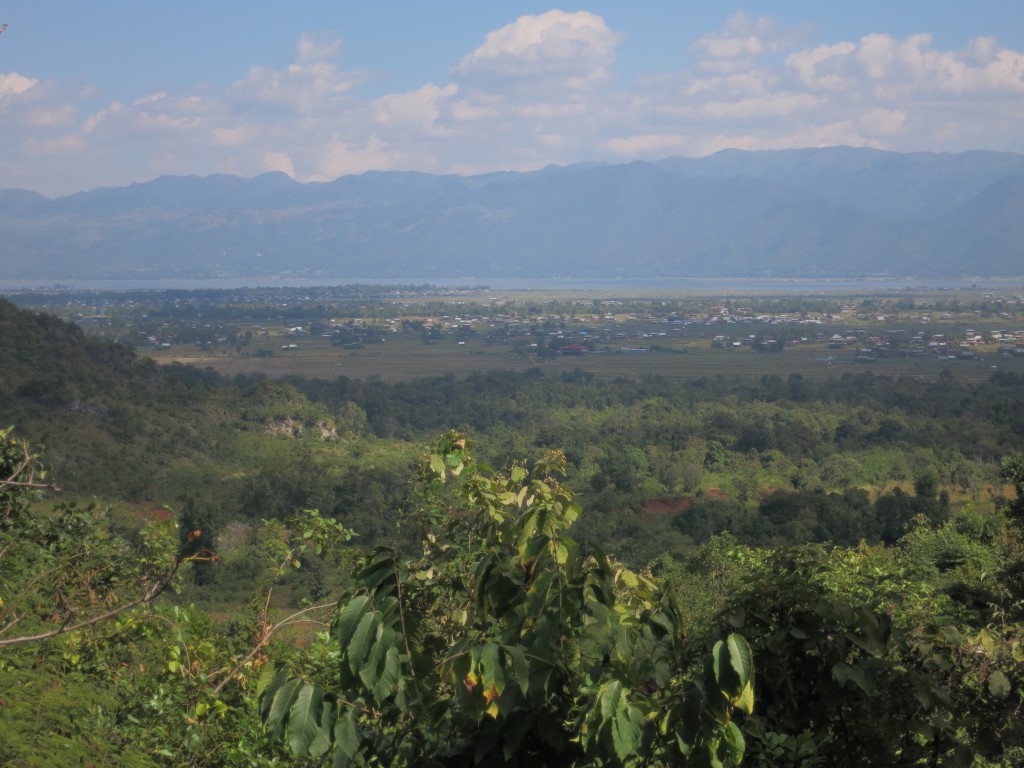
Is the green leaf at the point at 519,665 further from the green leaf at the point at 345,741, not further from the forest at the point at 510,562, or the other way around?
the green leaf at the point at 345,741

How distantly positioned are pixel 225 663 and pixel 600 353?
78.2 metres

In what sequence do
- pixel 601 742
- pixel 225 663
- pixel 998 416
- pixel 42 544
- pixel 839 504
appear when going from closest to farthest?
pixel 601 742
pixel 225 663
pixel 42 544
pixel 839 504
pixel 998 416

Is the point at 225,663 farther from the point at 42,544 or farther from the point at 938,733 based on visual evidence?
the point at 938,733

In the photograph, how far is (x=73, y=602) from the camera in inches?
294

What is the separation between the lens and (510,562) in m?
3.33

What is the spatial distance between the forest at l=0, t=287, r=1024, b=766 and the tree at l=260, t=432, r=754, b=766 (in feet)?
0.04

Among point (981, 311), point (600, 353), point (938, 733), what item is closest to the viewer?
point (938, 733)

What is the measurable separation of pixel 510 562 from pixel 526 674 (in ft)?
2.00

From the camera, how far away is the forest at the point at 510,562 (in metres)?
2.99

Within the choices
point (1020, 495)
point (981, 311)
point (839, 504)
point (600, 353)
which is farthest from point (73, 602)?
point (981, 311)

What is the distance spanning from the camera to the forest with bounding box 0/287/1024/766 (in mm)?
2986

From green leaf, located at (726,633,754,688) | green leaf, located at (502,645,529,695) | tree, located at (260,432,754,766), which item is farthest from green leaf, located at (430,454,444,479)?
A: green leaf, located at (726,633,754,688)

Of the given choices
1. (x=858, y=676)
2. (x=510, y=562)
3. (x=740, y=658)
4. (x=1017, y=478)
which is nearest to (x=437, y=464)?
(x=510, y=562)

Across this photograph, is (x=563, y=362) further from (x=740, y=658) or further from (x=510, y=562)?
(x=740, y=658)
